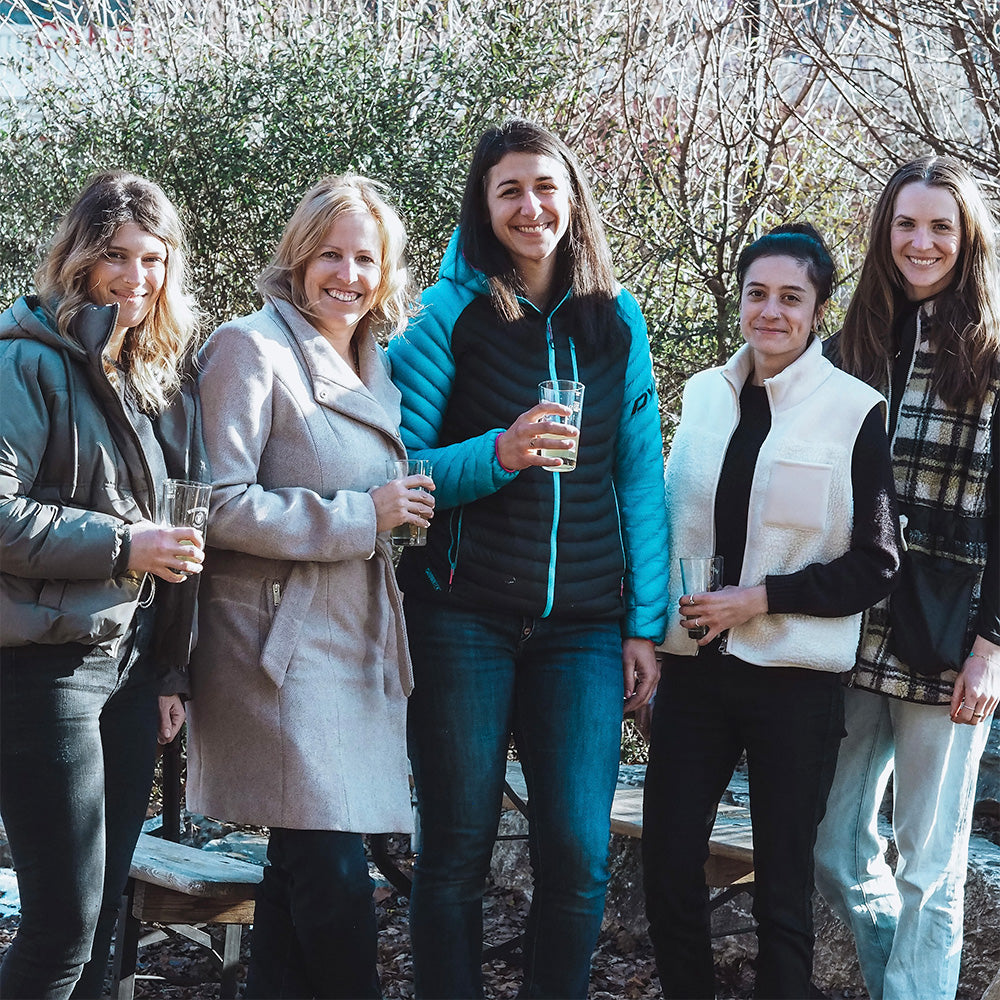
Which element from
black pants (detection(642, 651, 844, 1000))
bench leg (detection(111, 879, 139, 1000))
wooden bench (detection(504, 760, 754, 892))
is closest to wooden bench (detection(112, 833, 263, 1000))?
bench leg (detection(111, 879, 139, 1000))

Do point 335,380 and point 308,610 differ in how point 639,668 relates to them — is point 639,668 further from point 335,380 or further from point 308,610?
point 335,380

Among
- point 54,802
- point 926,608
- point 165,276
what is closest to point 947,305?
point 926,608

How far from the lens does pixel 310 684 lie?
2.94 metres

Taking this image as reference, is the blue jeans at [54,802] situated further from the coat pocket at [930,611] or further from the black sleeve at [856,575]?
the coat pocket at [930,611]

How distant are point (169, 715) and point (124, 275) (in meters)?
1.02

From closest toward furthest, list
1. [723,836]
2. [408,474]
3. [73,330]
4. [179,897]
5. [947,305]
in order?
1. [73,330]
2. [408,474]
3. [947,305]
4. [179,897]
5. [723,836]

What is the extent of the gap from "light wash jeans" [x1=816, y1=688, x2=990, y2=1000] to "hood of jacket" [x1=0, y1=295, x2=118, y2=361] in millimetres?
2056

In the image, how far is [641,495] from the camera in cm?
330

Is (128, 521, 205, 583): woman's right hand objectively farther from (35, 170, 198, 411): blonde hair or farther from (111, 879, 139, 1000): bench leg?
(111, 879, 139, 1000): bench leg

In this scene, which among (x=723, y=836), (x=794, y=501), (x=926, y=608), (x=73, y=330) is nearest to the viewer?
(x=73, y=330)

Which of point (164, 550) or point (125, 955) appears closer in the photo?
point (164, 550)

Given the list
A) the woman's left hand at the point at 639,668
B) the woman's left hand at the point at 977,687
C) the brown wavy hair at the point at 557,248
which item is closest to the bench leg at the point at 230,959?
the woman's left hand at the point at 639,668

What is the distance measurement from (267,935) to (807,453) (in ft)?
5.64

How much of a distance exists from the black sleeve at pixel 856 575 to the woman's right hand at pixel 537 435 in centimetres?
62
